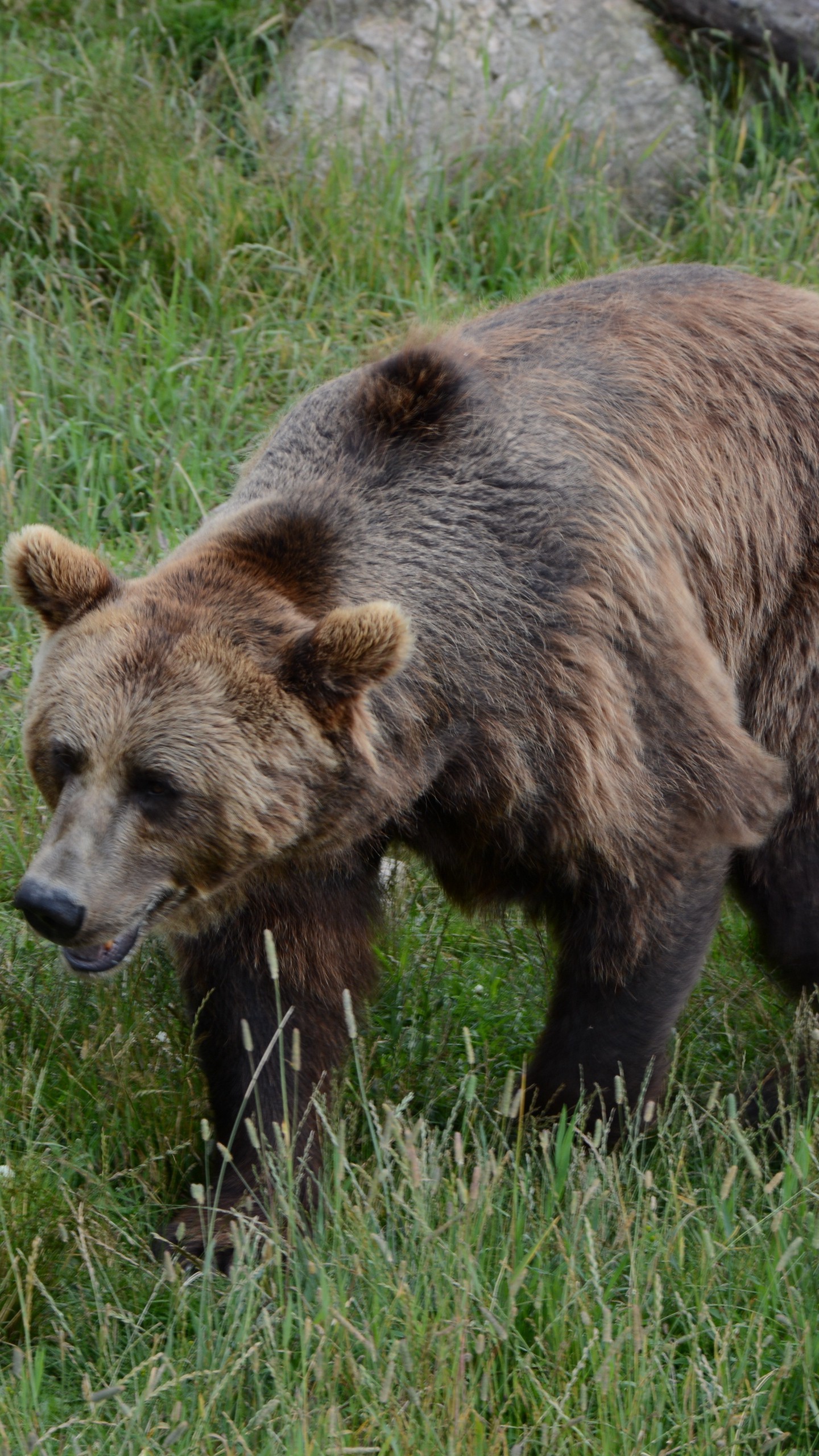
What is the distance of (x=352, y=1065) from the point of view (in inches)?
155

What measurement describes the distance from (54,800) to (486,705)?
2.95ft

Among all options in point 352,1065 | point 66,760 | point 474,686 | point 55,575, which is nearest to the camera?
point 66,760

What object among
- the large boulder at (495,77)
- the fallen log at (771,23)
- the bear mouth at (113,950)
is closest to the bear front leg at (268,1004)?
the bear mouth at (113,950)

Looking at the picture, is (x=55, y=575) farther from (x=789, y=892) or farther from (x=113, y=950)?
(x=789, y=892)

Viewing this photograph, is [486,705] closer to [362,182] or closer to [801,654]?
[801,654]

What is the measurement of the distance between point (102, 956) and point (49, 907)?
0.21m

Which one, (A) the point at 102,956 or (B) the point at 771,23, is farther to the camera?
(B) the point at 771,23

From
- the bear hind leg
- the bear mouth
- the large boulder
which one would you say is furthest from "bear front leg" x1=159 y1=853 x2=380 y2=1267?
the large boulder

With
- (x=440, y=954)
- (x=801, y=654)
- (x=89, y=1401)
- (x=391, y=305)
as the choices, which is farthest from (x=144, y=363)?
(x=89, y=1401)

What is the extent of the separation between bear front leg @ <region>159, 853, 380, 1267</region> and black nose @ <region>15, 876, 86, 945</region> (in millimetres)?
472

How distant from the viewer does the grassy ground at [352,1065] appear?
274 cm

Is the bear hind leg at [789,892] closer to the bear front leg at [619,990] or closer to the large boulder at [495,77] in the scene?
the bear front leg at [619,990]

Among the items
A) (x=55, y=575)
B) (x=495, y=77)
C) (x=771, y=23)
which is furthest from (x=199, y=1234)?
(x=771, y=23)

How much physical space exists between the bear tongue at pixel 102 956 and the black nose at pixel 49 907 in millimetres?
101
